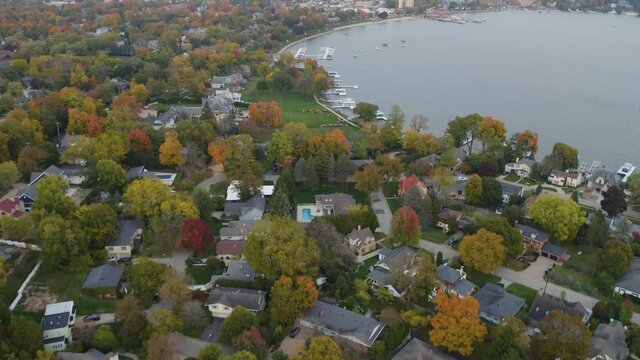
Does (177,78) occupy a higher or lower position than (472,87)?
higher

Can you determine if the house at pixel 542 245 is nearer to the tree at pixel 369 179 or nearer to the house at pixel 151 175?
the tree at pixel 369 179

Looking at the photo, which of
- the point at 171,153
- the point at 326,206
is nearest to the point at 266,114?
the point at 171,153

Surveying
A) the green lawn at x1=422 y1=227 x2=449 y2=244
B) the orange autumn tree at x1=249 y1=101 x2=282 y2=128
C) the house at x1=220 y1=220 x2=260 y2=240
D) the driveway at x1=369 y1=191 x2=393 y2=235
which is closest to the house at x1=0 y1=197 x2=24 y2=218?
the house at x1=220 y1=220 x2=260 y2=240

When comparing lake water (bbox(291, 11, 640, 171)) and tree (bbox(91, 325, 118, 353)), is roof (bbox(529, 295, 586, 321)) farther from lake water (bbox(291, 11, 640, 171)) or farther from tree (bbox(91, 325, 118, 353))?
lake water (bbox(291, 11, 640, 171))

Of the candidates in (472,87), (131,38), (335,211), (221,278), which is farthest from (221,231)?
(131,38)

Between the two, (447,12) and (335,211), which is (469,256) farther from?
(447,12)

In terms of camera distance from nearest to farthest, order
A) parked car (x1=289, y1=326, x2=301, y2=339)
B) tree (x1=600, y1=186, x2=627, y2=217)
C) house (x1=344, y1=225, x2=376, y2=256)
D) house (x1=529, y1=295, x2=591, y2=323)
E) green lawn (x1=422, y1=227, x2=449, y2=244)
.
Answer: parked car (x1=289, y1=326, x2=301, y2=339) → house (x1=529, y1=295, x2=591, y2=323) → house (x1=344, y1=225, x2=376, y2=256) → green lawn (x1=422, y1=227, x2=449, y2=244) → tree (x1=600, y1=186, x2=627, y2=217)

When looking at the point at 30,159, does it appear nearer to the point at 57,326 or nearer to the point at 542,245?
the point at 57,326
